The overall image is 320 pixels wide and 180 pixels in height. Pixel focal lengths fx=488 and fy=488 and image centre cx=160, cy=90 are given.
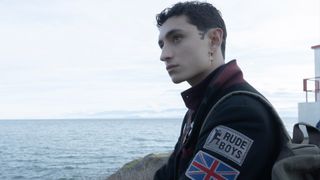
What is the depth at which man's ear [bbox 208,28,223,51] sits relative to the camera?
8.36ft

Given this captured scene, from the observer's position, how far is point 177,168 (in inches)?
98.5

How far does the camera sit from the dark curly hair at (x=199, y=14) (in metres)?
2.54

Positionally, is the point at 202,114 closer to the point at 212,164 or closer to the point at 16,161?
the point at 212,164

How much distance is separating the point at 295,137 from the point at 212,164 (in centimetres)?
62

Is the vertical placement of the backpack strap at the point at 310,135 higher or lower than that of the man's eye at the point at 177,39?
lower

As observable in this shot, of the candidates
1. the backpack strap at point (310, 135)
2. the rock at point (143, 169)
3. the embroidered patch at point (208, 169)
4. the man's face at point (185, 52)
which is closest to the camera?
the embroidered patch at point (208, 169)

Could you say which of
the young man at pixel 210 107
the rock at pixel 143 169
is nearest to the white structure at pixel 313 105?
the rock at pixel 143 169

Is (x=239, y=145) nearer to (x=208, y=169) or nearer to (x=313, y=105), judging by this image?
(x=208, y=169)

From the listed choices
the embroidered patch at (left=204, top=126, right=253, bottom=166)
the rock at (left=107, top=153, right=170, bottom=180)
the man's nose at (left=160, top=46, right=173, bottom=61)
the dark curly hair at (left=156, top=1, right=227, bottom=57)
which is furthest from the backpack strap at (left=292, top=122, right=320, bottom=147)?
the rock at (left=107, top=153, right=170, bottom=180)

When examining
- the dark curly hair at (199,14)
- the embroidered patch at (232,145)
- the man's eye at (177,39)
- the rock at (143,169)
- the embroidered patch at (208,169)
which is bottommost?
the rock at (143,169)

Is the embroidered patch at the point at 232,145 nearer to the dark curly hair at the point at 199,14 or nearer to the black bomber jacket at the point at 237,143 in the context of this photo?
the black bomber jacket at the point at 237,143

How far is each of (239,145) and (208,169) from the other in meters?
0.17

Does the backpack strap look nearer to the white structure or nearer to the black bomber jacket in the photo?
the black bomber jacket

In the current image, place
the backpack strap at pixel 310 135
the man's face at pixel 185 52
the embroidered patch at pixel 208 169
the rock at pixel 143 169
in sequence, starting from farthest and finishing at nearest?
the rock at pixel 143 169 → the man's face at pixel 185 52 → the backpack strap at pixel 310 135 → the embroidered patch at pixel 208 169
